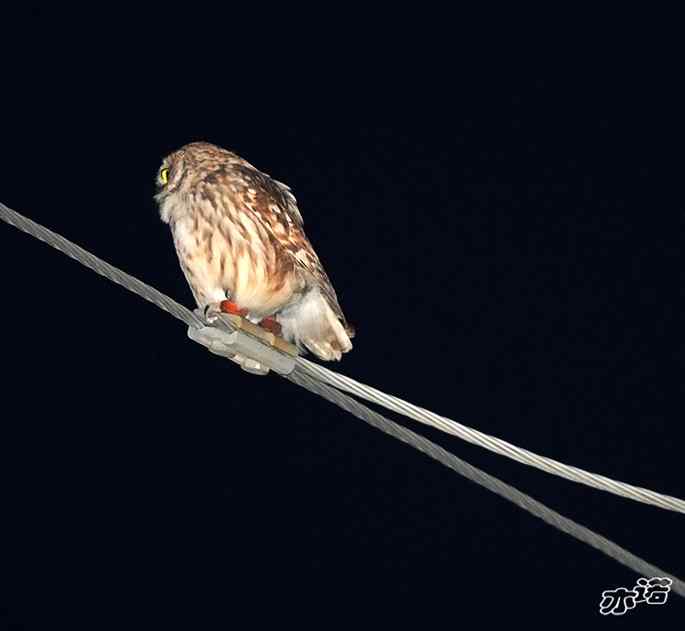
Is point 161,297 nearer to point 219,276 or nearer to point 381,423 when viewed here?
point 381,423

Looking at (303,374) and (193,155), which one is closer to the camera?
(303,374)

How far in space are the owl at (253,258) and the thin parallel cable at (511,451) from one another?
1.46m

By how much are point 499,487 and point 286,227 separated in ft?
6.11

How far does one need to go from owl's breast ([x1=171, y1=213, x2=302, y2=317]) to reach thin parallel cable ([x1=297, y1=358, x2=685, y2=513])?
1479 mm

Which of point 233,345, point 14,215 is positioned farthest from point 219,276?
point 14,215

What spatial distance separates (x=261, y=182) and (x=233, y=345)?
1.69 metres

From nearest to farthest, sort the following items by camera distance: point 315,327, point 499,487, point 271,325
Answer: point 499,487 < point 271,325 < point 315,327

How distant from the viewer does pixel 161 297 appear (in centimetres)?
318

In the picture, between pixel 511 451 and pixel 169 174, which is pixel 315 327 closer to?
pixel 169 174

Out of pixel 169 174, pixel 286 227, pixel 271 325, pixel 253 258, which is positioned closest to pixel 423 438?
pixel 271 325

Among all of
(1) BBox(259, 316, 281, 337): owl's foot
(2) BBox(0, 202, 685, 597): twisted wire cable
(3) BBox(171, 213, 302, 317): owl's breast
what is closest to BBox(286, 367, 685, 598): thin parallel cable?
(2) BBox(0, 202, 685, 597): twisted wire cable

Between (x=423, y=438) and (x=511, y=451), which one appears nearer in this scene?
(x=511, y=451)

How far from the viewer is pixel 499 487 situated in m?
3.25

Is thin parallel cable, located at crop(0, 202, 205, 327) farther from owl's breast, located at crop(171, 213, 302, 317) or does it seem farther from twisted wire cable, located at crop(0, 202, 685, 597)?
owl's breast, located at crop(171, 213, 302, 317)
